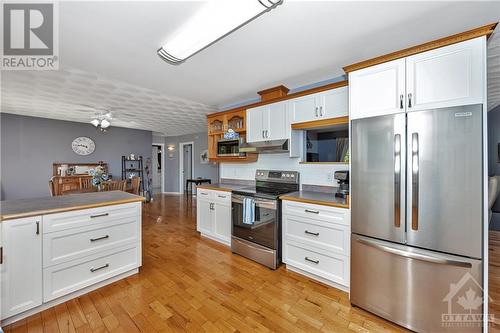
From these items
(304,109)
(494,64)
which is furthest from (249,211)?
(494,64)

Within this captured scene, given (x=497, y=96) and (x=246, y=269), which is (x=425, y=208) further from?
(x=497, y=96)

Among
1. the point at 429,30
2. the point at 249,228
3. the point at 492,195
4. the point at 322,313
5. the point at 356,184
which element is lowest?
the point at 322,313

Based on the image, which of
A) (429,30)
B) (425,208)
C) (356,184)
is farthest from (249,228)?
(429,30)

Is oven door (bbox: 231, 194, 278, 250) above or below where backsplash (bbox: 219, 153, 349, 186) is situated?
below

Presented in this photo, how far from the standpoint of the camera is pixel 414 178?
5.10ft

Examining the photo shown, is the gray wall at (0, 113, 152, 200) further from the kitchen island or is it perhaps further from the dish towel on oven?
the dish towel on oven

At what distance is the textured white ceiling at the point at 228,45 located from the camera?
154cm

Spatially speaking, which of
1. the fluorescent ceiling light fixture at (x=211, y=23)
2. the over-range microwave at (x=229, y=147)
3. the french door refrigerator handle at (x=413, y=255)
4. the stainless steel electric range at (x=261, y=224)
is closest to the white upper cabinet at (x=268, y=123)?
the over-range microwave at (x=229, y=147)

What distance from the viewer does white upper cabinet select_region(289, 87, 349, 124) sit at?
7.55ft

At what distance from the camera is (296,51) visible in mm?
2117

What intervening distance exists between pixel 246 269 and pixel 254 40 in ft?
8.38

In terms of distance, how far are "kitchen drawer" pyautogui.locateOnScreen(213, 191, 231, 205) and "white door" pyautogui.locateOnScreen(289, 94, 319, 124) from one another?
1448mm

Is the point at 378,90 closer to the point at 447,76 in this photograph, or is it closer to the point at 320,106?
the point at 447,76

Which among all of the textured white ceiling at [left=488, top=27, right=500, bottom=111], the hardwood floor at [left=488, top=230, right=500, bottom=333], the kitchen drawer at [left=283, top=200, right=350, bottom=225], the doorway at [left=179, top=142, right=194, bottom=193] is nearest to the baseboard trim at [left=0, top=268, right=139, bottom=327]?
the kitchen drawer at [left=283, top=200, right=350, bottom=225]
